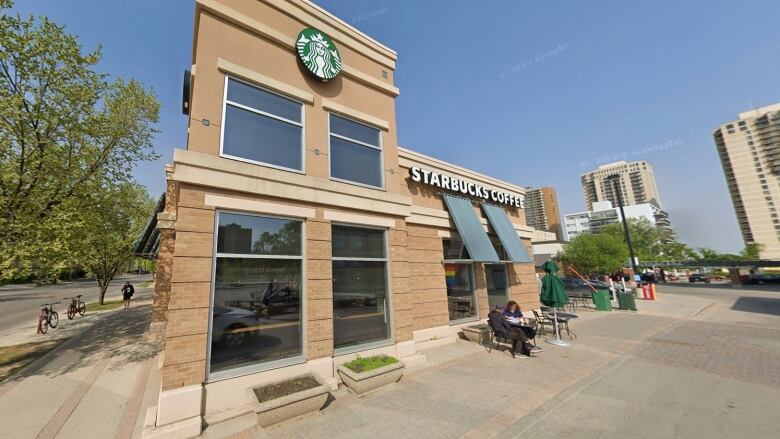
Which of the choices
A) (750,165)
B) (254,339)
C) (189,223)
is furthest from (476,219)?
(750,165)

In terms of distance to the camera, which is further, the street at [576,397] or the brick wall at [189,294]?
the brick wall at [189,294]

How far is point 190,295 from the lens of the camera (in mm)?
5328

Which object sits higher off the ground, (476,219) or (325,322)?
(476,219)

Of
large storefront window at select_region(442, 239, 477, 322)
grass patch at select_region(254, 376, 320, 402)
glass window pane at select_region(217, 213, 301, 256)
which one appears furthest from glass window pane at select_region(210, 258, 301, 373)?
large storefront window at select_region(442, 239, 477, 322)

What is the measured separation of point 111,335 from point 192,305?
12679 millimetres

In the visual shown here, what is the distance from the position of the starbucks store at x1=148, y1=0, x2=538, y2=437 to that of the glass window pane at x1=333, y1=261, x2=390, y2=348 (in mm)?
33

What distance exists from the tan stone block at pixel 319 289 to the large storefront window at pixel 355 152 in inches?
112

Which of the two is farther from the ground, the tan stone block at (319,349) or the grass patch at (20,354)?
the tan stone block at (319,349)

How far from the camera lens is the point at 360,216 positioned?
810cm

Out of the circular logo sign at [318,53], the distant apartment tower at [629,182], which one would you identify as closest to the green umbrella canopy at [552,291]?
the circular logo sign at [318,53]

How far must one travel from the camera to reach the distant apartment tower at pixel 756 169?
102m

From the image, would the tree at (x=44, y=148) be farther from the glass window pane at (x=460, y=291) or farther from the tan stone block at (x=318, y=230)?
the glass window pane at (x=460, y=291)

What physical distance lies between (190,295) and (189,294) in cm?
3

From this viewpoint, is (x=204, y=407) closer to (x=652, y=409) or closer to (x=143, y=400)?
(x=143, y=400)
